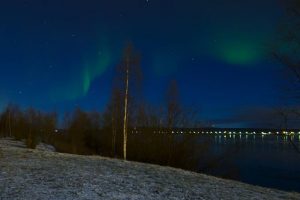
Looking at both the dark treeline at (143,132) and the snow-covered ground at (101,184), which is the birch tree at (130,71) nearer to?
the dark treeline at (143,132)

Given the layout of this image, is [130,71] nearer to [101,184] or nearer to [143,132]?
[143,132]

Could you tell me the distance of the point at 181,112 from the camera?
42750mm

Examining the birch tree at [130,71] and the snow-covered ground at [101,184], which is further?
the birch tree at [130,71]

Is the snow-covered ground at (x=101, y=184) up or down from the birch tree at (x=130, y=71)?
down

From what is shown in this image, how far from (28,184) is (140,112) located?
29.9 meters

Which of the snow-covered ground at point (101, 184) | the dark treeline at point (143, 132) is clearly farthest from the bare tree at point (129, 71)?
the snow-covered ground at point (101, 184)

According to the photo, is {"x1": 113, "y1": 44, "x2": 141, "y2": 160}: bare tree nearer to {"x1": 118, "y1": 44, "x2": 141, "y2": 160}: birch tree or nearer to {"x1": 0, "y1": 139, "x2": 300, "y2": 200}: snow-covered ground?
{"x1": 118, "y1": 44, "x2": 141, "y2": 160}: birch tree

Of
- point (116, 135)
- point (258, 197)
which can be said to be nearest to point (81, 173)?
point (258, 197)

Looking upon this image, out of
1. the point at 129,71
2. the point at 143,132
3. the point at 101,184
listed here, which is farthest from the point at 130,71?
the point at 101,184

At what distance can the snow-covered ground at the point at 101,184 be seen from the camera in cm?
1412

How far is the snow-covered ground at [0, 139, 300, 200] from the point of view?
1412 cm

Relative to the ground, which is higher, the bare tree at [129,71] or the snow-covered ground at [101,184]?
the bare tree at [129,71]

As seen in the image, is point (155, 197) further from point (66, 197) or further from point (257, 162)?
point (257, 162)

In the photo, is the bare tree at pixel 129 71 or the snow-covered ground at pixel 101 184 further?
the bare tree at pixel 129 71
